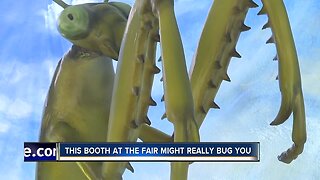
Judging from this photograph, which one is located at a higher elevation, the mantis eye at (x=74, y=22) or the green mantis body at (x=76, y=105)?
the mantis eye at (x=74, y=22)

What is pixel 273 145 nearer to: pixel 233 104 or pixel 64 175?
pixel 233 104

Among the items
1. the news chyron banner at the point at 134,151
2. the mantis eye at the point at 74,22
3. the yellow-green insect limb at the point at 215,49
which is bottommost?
the news chyron banner at the point at 134,151

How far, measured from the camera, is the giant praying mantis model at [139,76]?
0.44m

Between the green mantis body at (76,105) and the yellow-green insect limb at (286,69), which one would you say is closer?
the yellow-green insect limb at (286,69)

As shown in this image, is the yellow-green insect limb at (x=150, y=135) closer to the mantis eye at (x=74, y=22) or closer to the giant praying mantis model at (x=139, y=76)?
the giant praying mantis model at (x=139, y=76)

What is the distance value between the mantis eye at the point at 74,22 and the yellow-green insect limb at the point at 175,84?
14cm

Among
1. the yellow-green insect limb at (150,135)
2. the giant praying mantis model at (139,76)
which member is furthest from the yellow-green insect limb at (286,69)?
the yellow-green insect limb at (150,135)

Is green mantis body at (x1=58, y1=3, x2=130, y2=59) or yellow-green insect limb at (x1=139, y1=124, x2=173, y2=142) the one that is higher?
green mantis body at (x1=58, y1=3, x2=130, y2=59)

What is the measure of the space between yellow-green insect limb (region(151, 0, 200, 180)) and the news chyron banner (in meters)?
0.08

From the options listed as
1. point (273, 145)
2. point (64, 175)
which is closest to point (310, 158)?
point (273, 145)

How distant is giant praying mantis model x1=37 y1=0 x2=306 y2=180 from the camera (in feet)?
1.43

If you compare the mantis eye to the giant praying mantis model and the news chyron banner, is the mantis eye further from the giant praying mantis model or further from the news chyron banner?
the news chyron banner

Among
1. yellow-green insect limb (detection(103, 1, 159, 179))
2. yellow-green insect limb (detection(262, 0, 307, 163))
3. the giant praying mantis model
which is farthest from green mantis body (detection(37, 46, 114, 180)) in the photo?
yellow-green insect limb (detection(262, 0, 307, 163))

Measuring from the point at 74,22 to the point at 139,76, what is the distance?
0.45ft
